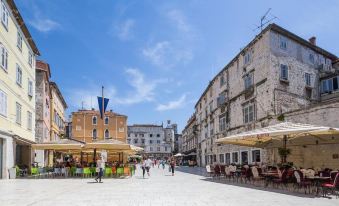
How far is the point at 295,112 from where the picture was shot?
80.3 ft

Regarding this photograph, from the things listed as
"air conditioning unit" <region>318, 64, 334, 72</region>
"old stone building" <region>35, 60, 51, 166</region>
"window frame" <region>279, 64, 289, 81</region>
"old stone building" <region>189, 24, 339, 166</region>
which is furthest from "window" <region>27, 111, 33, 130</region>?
"air conditioning unit" <region>318, 64, 334, 72</region>

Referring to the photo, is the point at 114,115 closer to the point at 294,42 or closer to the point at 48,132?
the point at 48,132

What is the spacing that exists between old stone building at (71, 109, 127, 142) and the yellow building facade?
4469 cm

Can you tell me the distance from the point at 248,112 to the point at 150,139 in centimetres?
8632

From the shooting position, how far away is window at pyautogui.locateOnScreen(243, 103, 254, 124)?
31625 millimetres

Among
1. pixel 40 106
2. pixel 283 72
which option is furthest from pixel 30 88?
pixel 283 72

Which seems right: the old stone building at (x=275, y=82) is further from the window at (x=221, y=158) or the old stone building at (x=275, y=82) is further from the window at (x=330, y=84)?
the window at (x=221, y=158)

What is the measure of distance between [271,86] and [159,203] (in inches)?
732

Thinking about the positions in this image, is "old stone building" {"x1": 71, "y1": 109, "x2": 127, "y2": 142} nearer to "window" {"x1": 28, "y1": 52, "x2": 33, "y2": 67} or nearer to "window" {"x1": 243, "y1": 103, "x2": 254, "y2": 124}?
"window" {"x1": 28, "y1": 52, "x2": 33, "y2": 67}

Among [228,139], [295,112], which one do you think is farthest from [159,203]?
[295,112]

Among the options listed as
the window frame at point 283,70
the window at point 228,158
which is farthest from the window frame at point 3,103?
the window at point 228,158

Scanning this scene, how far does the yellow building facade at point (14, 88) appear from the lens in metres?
24.0

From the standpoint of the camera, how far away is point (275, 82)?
92.6 ft

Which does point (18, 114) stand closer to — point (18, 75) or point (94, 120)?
point (18, 75)
